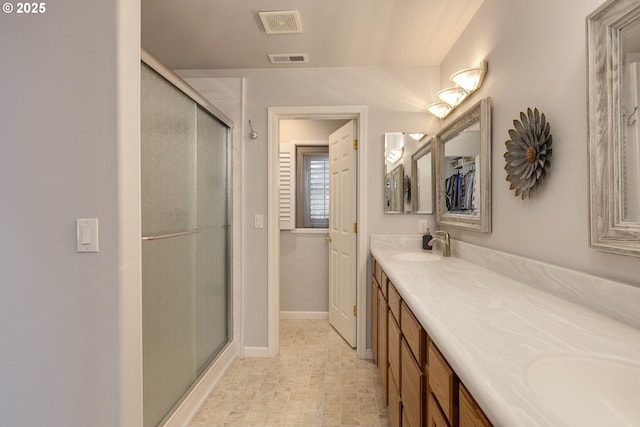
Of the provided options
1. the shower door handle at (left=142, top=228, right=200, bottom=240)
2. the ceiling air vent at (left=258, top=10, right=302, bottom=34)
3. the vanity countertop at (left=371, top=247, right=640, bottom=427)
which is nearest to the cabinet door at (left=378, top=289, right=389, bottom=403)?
the vanity countertop at (left=371, top=247, right=640, bottom=427)

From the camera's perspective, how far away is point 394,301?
158 centimetres

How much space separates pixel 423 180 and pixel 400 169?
209 mm

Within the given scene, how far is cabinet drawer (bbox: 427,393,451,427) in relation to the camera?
84 centimetres

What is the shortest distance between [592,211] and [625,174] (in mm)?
148

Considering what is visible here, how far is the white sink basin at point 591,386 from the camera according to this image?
57 centimetres

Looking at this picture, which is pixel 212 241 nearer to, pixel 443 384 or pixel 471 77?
pixel 443 384

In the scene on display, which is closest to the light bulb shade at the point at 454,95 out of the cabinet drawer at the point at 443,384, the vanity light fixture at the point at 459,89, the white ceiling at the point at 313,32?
the vanity light fixture at the point at 459,89

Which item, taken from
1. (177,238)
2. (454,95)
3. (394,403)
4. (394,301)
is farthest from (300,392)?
(454,95)

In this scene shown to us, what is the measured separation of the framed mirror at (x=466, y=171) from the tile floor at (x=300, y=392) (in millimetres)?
1294

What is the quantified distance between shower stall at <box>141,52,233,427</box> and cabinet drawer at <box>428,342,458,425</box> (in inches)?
48.4

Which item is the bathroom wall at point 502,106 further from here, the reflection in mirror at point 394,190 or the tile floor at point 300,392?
the tile floor at point 300,392

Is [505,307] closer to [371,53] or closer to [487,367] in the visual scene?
[487,367]

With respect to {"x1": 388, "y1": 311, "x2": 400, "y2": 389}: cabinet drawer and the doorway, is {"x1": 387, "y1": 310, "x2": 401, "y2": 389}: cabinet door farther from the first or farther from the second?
the doorway

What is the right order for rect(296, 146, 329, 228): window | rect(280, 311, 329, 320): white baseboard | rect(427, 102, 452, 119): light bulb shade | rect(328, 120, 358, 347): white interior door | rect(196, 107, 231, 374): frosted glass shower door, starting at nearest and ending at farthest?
rect(196, 107, 231, 374): frosted glass shower door < rect(427, 102, 452, 119): light bulb shade < rect(328, 120, 358, 347): white interior door < rect(280, 311, 329, 320): white baseboard < rect(296, 146, 329, 228): window
